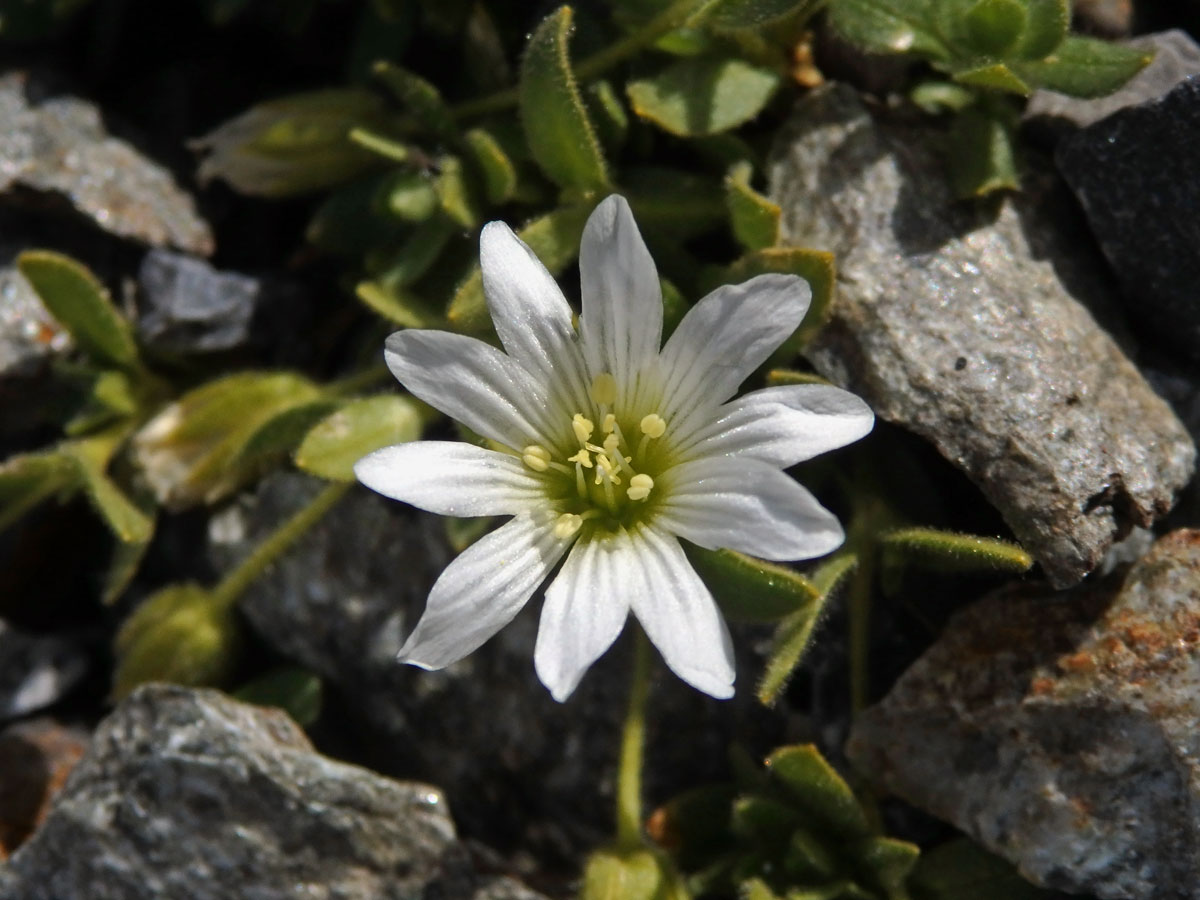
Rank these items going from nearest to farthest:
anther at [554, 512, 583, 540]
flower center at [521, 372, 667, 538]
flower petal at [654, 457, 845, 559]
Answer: flower petal at [654, 457, 845, 559] → anther at [554, 512, 583, 540] → flower center at [521, 372, 667, 538]

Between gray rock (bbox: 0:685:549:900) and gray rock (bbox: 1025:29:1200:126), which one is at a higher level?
gray rock (bbox: 1025:29:1200:126)

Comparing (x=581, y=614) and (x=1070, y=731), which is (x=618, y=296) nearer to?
(x=581, y=614)

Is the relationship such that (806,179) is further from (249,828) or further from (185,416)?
(249,828)

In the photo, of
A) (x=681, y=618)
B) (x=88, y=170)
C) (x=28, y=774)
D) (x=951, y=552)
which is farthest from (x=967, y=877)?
(x=88, y=170)

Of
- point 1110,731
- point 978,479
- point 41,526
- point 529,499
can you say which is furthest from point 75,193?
point 1110,731

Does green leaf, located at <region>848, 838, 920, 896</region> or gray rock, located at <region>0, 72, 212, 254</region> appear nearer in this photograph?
green leaf, located at <region>848, 838, 920, 896</region>

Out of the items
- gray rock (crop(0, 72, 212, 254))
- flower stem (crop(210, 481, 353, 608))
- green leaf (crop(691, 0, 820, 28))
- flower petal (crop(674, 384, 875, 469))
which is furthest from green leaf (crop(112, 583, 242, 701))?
green leaf (crop(691, 0, 820, 28))

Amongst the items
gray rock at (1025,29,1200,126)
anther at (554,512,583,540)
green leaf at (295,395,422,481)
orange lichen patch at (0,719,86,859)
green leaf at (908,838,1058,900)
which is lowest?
orange lichen patch at (0,719,86,859)

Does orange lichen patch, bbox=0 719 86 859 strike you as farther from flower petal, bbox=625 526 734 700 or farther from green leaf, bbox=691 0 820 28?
green leaf, bbox=691 0 820 28
